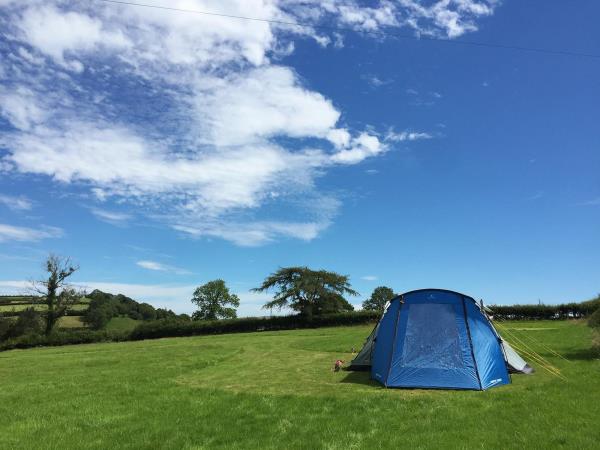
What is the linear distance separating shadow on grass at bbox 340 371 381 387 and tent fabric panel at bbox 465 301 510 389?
278 centimetres

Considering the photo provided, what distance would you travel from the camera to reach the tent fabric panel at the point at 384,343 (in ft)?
42.0

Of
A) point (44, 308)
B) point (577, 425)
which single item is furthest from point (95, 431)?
point (44, 308)

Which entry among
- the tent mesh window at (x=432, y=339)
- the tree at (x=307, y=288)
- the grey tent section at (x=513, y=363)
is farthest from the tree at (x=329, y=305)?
the tent mesh window at (x=432, y=339)

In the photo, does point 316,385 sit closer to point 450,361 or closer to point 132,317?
point 450,361

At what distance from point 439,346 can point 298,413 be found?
4.67 meters

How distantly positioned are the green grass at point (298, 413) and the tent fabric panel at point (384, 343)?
0.52 meters

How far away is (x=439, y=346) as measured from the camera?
1237 centimetres

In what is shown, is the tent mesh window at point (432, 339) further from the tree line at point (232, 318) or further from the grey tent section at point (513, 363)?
the tree line at point (232, 318)

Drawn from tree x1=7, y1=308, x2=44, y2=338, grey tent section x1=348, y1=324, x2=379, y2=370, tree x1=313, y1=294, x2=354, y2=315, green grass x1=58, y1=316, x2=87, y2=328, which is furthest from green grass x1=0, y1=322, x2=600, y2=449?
green grass x1=58, y1=316, x2=87, y2=328

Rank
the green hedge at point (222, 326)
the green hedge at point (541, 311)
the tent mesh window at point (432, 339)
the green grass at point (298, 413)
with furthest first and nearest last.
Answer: the green hedge at point (222, 326)
the green hedge at point (541, 311)
the tent mesh window at point (432, 339)
the green grass at point (298, 413)

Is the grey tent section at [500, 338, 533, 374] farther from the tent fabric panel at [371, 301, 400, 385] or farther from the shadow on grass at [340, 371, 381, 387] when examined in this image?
the shadow on grass at [340, 371, 381, 387]

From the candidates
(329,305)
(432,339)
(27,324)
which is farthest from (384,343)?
(27,324)

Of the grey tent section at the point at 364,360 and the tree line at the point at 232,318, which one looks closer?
the grey tent section at the point at 364,360

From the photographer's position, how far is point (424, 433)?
7.83 metres
